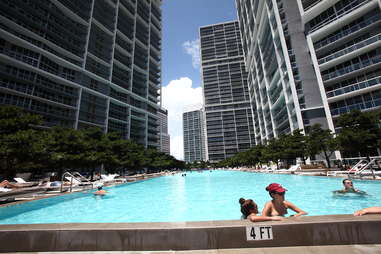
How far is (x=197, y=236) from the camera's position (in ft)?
10.7

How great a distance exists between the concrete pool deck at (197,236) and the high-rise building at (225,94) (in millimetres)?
128579

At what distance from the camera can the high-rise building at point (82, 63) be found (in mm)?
37656

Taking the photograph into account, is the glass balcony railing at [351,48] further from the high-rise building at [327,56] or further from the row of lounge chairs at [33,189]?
the row of lounge chairs at [33,189]

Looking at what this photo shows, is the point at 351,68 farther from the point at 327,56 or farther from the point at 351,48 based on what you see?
the point at 327,56

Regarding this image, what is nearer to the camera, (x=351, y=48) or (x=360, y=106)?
(x=360, y=106)

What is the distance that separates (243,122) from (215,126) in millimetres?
19290

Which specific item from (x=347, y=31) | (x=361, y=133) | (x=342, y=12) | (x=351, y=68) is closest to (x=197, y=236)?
(x=361, y=133)

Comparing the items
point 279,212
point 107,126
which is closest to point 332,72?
point 279,212

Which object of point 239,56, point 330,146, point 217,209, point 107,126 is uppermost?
point 239,56

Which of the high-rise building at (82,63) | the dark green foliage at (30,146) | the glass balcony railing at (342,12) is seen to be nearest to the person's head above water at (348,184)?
the dark green foliage at (30,146)

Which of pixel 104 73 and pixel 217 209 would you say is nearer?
pixel 217 209

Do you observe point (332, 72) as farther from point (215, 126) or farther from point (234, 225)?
point (215, 126)

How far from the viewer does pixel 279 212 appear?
4590mm

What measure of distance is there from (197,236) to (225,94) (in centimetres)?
13357
